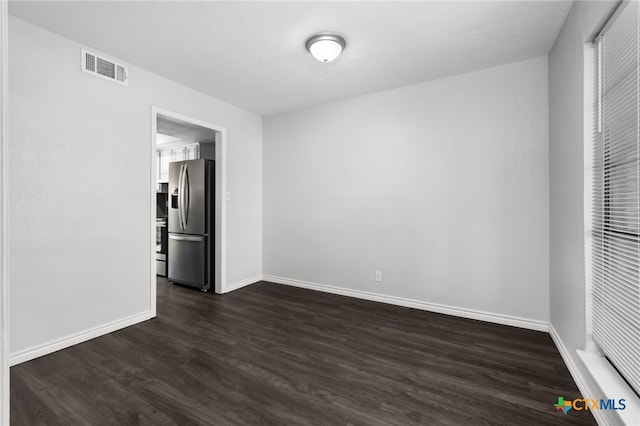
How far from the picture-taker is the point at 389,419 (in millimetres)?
1650

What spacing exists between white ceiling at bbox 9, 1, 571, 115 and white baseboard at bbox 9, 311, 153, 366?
103 inches

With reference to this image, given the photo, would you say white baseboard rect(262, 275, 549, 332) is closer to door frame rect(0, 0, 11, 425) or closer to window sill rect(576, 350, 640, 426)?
window sill rect(576, 350, 640, 426)

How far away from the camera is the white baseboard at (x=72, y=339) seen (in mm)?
2242

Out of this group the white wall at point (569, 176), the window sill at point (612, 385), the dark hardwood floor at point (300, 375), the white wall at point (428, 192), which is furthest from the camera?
the white wall at point (428, 192)

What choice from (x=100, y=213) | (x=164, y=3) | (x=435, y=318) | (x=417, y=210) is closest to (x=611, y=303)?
(x=435, y=318)

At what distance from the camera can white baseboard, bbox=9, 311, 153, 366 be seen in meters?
2.24

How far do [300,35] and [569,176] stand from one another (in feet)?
7.94

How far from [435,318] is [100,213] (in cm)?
358

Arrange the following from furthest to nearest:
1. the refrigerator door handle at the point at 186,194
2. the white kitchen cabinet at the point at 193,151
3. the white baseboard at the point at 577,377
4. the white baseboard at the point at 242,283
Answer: the white kitchen cabinet at the point at 193,151, the refrigerator door handle at the point at 186,194, the white baseboard at the point at 242,283, the white baseboard at the point at 577,377

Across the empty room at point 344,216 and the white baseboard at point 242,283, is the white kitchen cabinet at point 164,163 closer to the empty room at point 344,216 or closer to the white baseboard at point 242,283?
the empty room at point 344,216

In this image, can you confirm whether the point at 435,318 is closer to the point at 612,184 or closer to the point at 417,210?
the point at 417,210

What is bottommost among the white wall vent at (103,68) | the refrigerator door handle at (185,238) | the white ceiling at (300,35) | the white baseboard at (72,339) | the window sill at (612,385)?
the white baseboard at (72,339)

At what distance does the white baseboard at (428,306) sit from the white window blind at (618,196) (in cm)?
123

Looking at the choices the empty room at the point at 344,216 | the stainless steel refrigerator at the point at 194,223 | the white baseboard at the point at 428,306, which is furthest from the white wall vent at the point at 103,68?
the white baseboard at the point at 428,306
